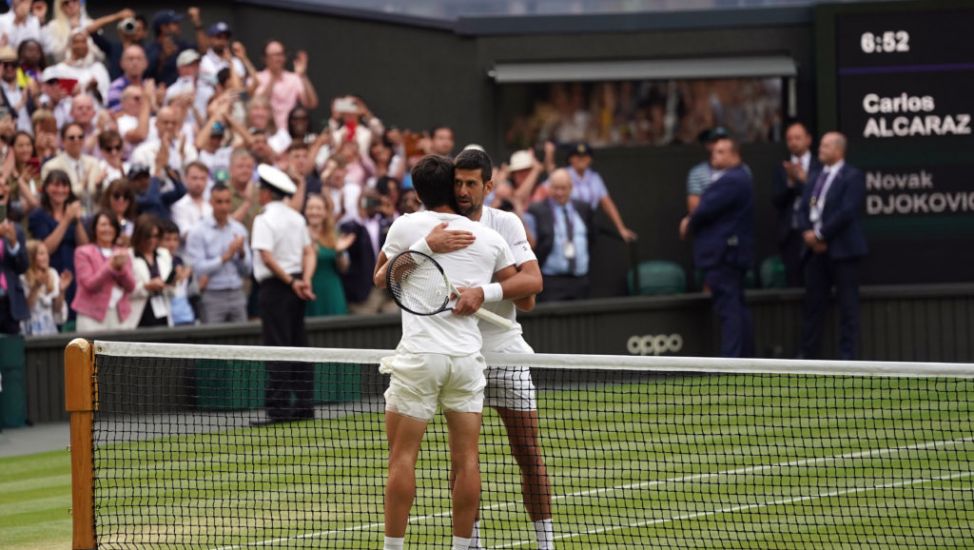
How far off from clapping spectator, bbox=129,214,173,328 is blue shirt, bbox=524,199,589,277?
12.4ft

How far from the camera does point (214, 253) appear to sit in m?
15.2

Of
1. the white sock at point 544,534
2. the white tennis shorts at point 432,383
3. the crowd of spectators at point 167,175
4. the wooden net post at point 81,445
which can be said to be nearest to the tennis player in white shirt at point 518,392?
the white sock at point 544,534

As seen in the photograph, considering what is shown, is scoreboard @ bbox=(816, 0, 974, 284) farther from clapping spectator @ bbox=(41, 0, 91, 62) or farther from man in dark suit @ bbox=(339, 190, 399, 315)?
clapping spectator @ bbox=(41, 0, 91, 62)

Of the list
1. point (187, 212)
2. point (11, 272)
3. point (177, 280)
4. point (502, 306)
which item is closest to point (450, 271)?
point (502, 306)

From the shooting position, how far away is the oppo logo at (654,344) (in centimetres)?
1706

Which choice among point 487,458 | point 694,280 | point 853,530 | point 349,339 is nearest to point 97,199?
point 349,339

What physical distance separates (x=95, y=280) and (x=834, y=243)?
7218 millimetres

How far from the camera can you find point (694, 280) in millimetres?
18625

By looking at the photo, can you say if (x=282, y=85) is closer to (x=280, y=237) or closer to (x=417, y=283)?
(x=280, y=237)

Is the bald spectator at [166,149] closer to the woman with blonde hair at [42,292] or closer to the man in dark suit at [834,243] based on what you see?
the woman with blonde hair at [42,292]

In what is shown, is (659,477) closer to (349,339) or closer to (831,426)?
(831,426)

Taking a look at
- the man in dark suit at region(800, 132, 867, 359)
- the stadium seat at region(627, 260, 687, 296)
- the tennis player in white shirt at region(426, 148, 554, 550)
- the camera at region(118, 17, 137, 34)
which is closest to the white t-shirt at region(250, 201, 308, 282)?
the camera at region(118, 17, 137, 34)

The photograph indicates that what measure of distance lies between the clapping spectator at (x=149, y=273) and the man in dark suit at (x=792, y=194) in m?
6.64

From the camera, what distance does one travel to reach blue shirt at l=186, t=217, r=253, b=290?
1513 cm
